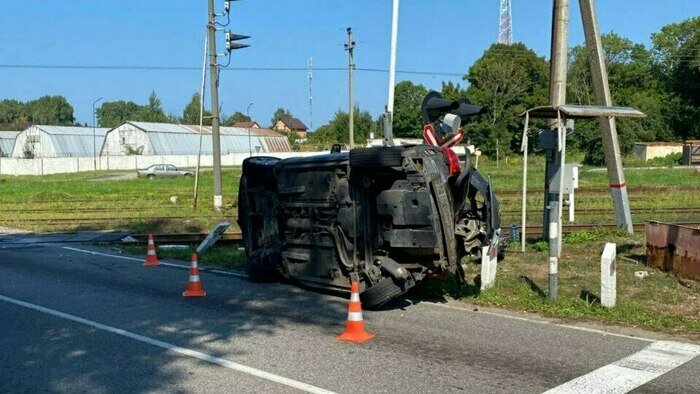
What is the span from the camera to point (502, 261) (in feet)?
39.0

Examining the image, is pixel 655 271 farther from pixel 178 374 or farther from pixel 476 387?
pixel 178 374

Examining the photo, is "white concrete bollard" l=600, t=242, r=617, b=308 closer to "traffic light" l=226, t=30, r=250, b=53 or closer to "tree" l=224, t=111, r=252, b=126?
"traffic light" l=226, t=30, r=250, b=53

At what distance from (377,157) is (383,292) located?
162 cm

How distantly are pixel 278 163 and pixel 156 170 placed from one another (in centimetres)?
5026

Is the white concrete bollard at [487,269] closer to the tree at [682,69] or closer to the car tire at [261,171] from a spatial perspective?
the car tire at [261,171]

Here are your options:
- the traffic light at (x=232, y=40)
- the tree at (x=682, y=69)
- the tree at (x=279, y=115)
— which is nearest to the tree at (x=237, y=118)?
the tree at (x=279, y=115)

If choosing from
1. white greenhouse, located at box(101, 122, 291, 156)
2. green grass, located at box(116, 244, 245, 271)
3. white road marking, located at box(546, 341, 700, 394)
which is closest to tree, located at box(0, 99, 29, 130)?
white greenhouse, located at box(101, 122, 291, 156)

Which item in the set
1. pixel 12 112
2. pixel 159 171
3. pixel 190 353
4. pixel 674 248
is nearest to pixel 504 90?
pixel 159 171

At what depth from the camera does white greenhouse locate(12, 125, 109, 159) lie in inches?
3381

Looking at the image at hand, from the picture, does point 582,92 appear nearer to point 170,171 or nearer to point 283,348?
point 170,171

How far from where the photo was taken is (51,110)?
560 feet

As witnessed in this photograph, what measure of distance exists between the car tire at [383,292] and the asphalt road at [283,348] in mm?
189

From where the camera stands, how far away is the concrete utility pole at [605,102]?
549 inches

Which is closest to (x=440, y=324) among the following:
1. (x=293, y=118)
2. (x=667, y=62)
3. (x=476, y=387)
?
(x=476, y=387)
